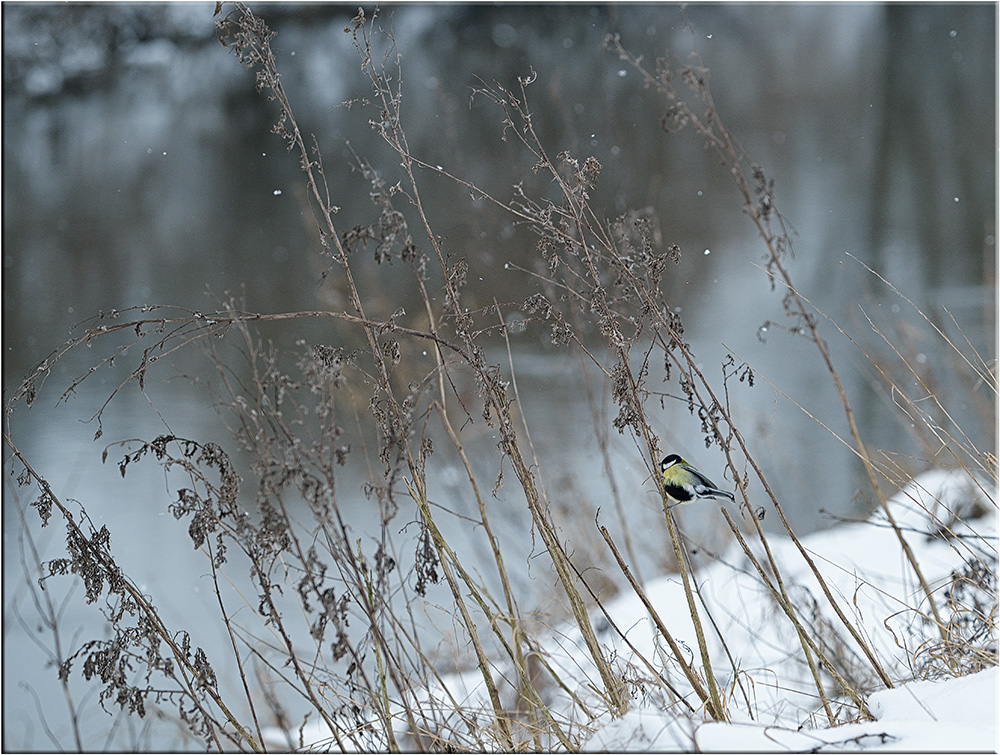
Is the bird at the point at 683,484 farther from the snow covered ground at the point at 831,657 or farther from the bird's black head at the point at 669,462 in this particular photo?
the snow covered ground at the point at 831,657

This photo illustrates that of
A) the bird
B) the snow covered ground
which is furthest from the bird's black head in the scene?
the snow covered ground

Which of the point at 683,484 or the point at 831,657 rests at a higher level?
the point at 683,484

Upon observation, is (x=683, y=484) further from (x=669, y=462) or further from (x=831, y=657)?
(x=831, y=657)

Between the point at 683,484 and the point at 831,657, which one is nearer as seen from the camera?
the point at 683,484

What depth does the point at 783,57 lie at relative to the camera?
8938 millimetres

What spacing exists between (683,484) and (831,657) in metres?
1.32

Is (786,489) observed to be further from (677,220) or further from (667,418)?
(677,220)

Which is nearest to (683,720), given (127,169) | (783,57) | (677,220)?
(677,220)

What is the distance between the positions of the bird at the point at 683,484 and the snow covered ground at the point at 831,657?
0.54ft

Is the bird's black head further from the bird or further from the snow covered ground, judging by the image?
the snow covered ground

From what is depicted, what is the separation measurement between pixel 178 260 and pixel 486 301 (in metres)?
3.02

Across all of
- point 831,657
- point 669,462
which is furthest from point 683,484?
point 831,657

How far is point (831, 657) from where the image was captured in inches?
86.7

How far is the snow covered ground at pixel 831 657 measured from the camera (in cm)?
102
